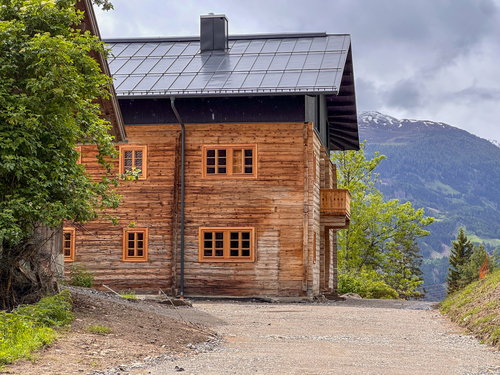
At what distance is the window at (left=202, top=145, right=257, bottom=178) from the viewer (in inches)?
948

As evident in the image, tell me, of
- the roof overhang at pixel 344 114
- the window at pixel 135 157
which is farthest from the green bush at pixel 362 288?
the window at pixel 135 157

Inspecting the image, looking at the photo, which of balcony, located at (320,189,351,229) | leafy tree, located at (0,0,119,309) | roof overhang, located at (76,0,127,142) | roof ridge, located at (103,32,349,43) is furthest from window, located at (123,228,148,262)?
leafy tree, located at (0,0,119,309)

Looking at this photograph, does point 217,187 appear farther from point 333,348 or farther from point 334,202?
point 333,348

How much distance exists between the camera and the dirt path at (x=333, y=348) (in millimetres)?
8594

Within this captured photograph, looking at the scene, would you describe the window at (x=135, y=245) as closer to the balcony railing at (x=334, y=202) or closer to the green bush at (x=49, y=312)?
the balcony railing at (x=334, y=202)

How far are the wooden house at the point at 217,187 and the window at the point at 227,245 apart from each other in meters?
0.04

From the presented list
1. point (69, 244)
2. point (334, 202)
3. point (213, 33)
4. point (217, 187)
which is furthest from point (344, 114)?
point (69, 244)

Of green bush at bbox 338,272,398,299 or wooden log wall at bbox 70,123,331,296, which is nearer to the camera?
wooden log wall at bbox 70,123,331,296

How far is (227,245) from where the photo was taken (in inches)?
943

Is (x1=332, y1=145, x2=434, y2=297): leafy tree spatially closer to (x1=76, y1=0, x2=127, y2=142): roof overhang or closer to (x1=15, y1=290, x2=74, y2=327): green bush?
(x1=76, y1=0, x2=127, y2=142): roof overhang

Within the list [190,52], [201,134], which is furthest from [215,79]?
[190,52]

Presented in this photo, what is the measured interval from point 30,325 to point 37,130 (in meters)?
3.41

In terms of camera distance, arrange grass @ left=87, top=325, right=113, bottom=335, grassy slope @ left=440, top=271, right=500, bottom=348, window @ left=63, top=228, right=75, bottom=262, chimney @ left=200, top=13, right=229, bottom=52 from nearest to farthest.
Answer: grass @ left=87, top=325, right=113, bottom=335, grassy slope @ left=440, top=271, right=500, bottom=348, window @ left=63, top=228, right=75, bottom=262, chimney @ left=200, top=13, right=229, bottom=52

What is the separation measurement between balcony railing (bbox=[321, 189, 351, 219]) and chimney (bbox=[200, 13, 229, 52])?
804 cm
